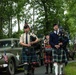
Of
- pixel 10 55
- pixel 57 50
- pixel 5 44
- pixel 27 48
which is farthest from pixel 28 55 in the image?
pixel 5 44

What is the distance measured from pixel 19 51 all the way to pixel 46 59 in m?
1.81

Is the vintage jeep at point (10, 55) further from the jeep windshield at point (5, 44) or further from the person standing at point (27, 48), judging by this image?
the person standing at point (27, 48)

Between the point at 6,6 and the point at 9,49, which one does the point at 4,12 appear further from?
the point at 9,49

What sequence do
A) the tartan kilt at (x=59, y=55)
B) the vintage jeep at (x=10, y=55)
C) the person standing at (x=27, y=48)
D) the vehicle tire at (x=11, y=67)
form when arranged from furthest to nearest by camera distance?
1. the vehicle tire at (x=11, y=67)
2. the vintage jeep at (x=10, y=55)
3. the tartan kilt at (x=59, y=55)
4. the person standing at (x=27, y=48)

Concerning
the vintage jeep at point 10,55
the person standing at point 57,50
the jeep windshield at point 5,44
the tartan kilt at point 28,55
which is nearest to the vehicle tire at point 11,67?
the vintage jeep at point 10,55

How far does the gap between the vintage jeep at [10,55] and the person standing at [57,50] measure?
457cm

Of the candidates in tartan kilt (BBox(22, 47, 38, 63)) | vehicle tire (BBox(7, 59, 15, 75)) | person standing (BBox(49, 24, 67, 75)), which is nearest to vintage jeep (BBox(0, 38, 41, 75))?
vehicle tire (BBox(7, 59, 15, 75))

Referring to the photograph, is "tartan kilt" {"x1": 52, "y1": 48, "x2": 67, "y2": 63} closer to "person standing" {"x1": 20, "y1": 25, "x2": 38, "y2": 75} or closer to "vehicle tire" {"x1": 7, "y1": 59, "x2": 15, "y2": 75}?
"person standing" {"x1": 20, "y1": 25, "x2": 38, "y2": 75}

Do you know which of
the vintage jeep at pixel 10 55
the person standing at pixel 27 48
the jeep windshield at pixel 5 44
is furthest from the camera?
the jeep windshield at pixel 5 44

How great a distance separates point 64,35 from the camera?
1134cm

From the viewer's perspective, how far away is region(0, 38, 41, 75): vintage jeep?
612 inches

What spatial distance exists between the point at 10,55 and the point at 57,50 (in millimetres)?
5222

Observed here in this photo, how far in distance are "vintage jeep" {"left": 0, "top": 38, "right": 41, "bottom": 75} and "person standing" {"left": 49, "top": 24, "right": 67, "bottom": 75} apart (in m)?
4.57

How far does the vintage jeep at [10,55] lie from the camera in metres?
15.5
